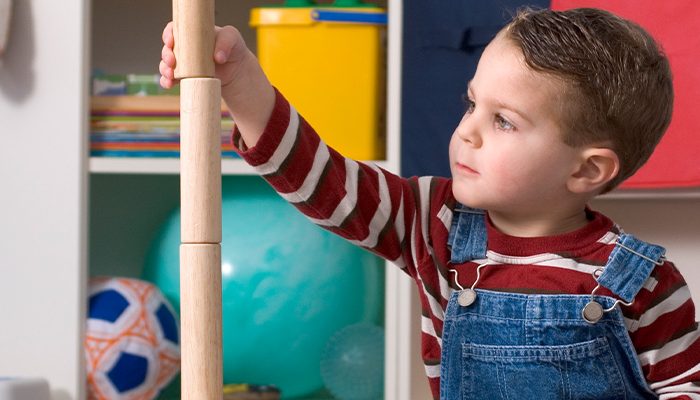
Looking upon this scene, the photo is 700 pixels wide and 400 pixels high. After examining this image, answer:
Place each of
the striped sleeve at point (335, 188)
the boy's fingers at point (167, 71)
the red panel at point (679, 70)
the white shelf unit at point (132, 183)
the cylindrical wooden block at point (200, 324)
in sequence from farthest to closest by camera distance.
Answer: the white shelf unit at point (132, 183) < the red panel at point (679, 70) < the striped sleeve at point (335, 188) < the boy's fingers at point (167, 71) < the cylindrical wooden block at point (200, 324)

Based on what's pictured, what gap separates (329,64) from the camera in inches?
62.0

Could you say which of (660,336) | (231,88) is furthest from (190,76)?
(660,336)

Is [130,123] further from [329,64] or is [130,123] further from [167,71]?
[167,71]

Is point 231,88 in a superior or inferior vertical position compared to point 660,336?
superior

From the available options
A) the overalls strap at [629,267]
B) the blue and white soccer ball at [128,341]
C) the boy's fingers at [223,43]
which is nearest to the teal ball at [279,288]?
the blue and white soccer ball at [128,341]

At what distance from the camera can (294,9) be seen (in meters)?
1.56

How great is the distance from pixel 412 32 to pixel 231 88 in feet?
2.71

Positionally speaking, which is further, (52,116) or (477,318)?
(52,116)

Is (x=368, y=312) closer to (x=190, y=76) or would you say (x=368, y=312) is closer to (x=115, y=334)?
(x=115, y=334)

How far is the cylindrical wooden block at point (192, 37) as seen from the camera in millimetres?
653

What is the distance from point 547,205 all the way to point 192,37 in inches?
18.1

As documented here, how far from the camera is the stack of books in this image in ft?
5.06

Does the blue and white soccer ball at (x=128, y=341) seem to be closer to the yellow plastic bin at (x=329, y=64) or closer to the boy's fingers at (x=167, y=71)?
the yellow plastic bin at (x=329, y=64)

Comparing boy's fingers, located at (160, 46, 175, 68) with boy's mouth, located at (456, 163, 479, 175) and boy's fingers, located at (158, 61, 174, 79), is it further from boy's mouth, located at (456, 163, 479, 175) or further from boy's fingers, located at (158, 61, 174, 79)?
boy's mouth, located at (456, 163, 479, 175)
